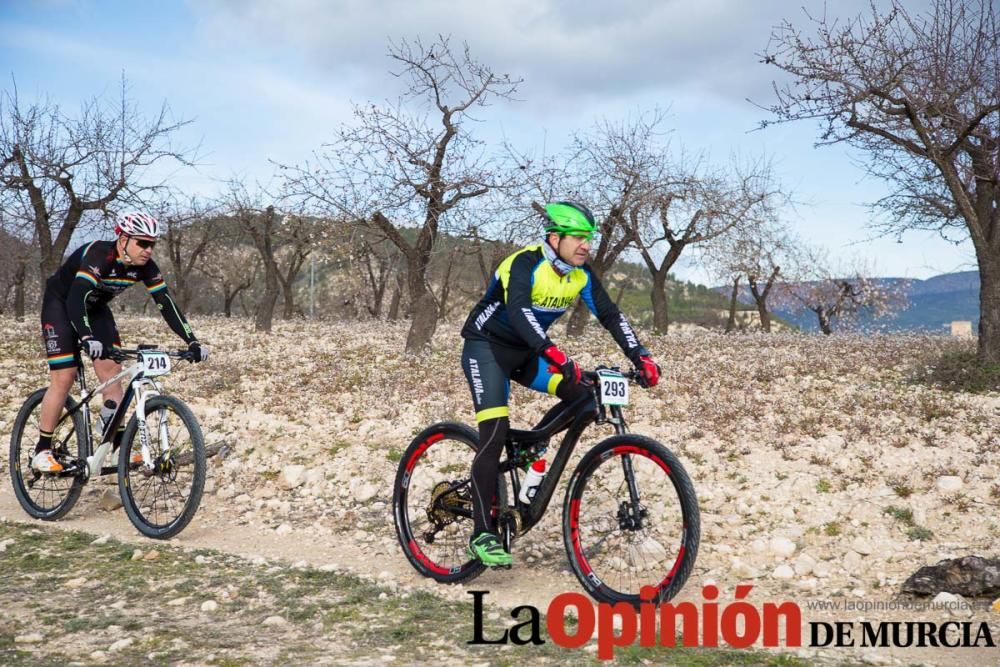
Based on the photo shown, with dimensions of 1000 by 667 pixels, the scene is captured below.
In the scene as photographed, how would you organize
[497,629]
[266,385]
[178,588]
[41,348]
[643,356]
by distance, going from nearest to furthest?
1. [497,629]
2. [643,356]
3. [178,588]
4. [266,385]
5. [41,348]

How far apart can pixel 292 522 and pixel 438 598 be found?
106 inches

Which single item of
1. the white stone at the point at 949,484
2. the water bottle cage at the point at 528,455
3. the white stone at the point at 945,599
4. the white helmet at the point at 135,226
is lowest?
the white stone at the point at 945,599

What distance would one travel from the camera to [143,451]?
698cm

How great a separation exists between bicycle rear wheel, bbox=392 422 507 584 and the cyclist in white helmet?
2.49m

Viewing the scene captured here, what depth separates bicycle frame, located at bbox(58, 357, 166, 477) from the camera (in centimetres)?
703

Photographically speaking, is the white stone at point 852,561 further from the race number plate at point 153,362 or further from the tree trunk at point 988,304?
the tree trunk at point 988,304

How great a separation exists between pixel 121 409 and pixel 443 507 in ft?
11.1

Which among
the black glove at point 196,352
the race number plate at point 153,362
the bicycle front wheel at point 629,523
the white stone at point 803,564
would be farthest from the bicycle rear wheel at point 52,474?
the white stone at point 803,564

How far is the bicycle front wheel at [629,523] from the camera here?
4719 mm

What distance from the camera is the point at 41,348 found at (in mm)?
18594

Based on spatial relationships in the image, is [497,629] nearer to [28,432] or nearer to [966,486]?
[966,486]

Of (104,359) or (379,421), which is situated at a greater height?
(104,359)

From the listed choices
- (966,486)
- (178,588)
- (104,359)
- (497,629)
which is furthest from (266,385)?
(966,486)

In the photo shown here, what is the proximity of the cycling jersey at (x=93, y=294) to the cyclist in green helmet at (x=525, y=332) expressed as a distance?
10.8 feet
